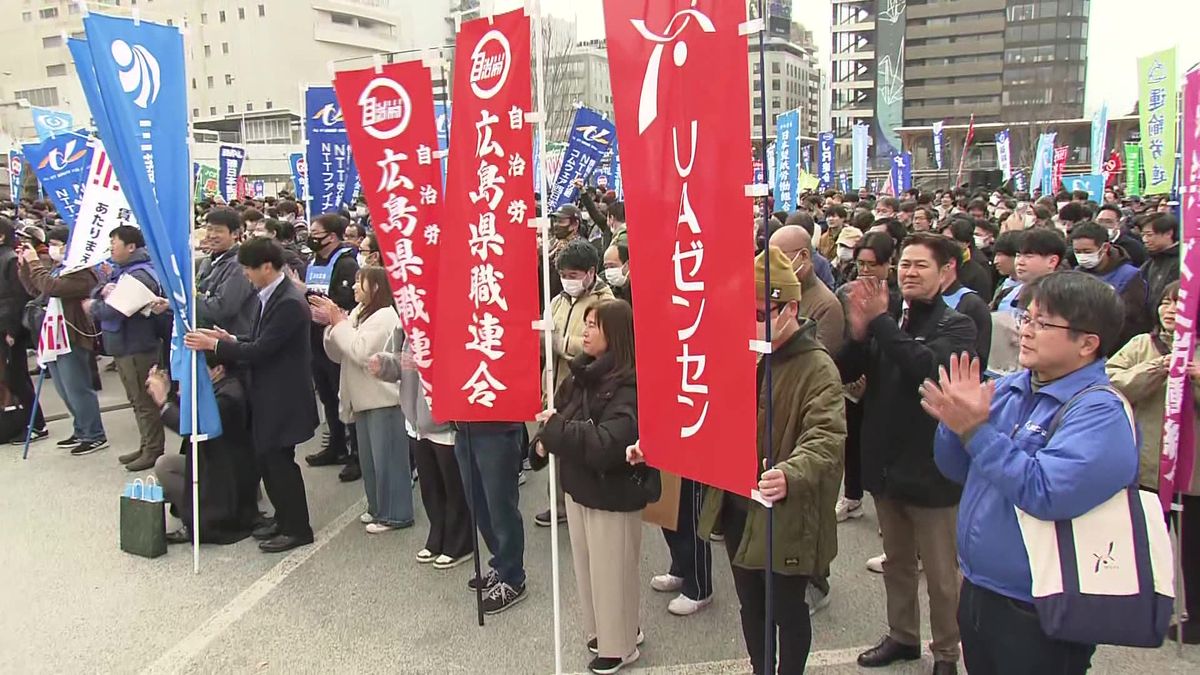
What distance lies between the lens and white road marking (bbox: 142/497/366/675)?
388 cm

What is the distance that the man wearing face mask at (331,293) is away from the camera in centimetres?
675

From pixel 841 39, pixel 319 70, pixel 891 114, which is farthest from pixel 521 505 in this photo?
pixel 841 39

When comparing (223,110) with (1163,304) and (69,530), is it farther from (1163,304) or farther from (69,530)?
(1163,304)

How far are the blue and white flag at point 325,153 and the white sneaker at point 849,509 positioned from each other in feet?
20.2

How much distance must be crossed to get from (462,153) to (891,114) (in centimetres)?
7411

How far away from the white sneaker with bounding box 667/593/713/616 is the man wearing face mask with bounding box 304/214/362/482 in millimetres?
3430

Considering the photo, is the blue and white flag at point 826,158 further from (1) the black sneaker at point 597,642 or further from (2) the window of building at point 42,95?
(2) the window of building at point 42,95

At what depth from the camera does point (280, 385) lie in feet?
16.3

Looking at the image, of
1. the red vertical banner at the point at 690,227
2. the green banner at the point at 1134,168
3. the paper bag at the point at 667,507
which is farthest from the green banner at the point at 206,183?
the green banner at the point at 1134,168

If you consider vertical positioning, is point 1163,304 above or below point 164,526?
above

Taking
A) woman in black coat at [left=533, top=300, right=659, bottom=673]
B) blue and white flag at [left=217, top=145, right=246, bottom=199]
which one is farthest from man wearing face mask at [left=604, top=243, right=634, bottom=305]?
blue and white flag at [left=217, top=145, right=246, bottom=199]

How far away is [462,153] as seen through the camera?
374cm

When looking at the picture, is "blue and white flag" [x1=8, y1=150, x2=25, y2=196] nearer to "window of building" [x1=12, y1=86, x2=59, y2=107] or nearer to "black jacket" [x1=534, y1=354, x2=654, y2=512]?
"black jacket" [x1=534, y1=354, x2=654, y2=512]

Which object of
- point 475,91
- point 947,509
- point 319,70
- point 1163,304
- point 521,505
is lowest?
point 521,505
